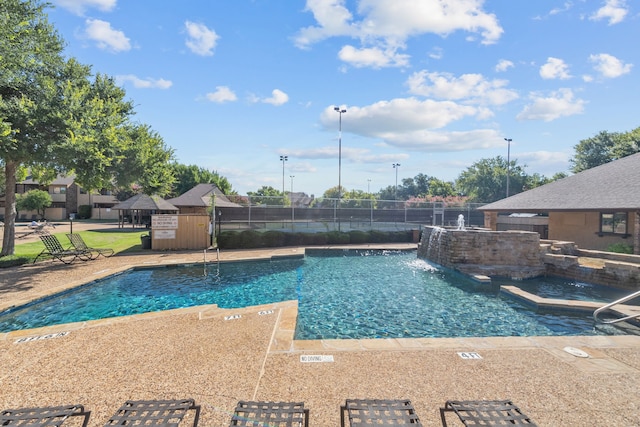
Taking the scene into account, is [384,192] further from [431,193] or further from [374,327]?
[374,327]

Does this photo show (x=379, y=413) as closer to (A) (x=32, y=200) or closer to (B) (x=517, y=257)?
(B) (x=517, y=257)

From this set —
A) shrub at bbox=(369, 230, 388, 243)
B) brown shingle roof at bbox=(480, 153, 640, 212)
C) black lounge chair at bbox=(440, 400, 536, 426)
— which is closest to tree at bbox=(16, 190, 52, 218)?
shrub at bbox=(369, 230, 388, 243)

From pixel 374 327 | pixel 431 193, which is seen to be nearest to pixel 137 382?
pixel 374 327

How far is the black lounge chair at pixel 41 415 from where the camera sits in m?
2.50

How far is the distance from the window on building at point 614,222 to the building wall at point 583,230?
19 cm

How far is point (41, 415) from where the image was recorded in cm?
258

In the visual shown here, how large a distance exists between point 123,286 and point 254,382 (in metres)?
8.65

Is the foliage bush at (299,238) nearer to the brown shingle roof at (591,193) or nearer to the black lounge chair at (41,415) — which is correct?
the brown shingle roof at (591,193)

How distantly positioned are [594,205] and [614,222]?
2480 millimetres

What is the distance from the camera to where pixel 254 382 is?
13.6 ft

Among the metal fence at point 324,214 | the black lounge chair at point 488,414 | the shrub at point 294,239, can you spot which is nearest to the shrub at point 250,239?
the metal fence at point 324,214

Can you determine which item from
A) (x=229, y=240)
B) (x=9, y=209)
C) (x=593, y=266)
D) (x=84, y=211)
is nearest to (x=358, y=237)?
(x=229, y=240)

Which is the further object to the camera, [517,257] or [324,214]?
[324,214]

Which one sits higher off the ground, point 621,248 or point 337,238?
point 621,248
